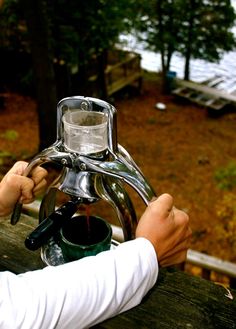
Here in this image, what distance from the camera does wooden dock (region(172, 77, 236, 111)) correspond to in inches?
443

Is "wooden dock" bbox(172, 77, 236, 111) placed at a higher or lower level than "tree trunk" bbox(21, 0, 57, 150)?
lower

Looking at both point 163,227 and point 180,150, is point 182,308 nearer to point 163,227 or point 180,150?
point 163,227

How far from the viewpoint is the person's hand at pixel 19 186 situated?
1218 millimetres

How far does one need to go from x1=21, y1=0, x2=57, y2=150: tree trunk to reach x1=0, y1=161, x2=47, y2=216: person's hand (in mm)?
5708

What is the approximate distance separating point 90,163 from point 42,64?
6.06 metres

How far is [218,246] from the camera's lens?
5.87m

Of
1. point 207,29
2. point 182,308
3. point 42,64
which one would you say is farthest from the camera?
point 207,29

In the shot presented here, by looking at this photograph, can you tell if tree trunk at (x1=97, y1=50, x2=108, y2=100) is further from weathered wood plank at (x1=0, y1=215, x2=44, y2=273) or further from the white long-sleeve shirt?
the white long-sleeve shirt

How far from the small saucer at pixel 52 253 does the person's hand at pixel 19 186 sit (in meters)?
0.14

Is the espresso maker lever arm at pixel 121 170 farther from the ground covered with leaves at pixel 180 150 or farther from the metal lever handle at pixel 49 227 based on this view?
the ground covered with leaves at pixel 180 150

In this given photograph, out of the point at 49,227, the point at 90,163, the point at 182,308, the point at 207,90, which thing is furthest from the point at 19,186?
the point at 207,90

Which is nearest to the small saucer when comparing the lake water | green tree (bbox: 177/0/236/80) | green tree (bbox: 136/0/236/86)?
green tree (bbox: 136/0/236/86)

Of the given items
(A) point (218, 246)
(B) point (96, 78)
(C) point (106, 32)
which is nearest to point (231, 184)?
(A) point (218, 246)

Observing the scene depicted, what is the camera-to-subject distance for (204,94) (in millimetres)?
11828
